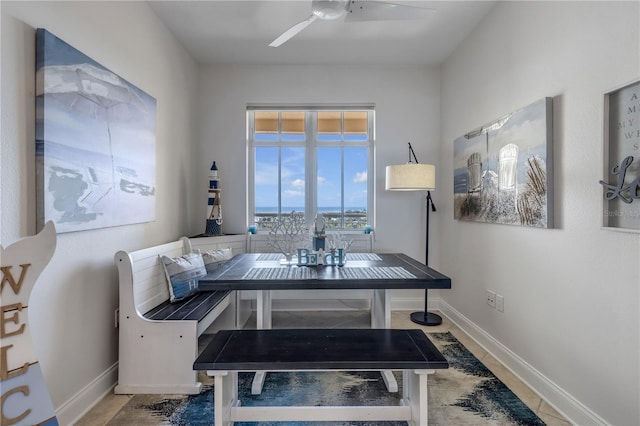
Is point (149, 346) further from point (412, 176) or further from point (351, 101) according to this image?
point (351, 101)

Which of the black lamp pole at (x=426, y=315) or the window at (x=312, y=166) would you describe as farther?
the window at (x=312, y=166)

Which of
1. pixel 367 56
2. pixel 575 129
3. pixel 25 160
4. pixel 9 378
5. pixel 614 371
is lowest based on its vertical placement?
pixel 614 371

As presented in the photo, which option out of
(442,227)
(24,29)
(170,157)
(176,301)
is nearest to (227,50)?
(170,157)

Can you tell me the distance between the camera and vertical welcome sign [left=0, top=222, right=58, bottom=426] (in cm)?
99

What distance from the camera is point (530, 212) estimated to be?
1.97m

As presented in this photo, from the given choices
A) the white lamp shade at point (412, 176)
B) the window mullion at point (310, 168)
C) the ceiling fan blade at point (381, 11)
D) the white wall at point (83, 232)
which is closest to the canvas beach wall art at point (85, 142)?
the white wall at point (83, 232)

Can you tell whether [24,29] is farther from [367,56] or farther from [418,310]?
[418,310]

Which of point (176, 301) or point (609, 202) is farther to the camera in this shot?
point (176, 301)

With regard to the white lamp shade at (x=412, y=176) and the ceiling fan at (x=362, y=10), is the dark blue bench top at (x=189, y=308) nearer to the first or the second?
the white lamp shade at (x=412, y=176)

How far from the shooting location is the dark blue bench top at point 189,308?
1932 mm

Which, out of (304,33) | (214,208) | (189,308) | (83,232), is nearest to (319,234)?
(189,308)

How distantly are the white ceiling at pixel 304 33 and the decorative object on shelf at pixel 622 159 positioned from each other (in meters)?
1.52

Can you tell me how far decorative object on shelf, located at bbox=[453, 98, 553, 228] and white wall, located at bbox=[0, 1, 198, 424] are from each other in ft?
8.92

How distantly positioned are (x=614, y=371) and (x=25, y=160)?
9.54ft
